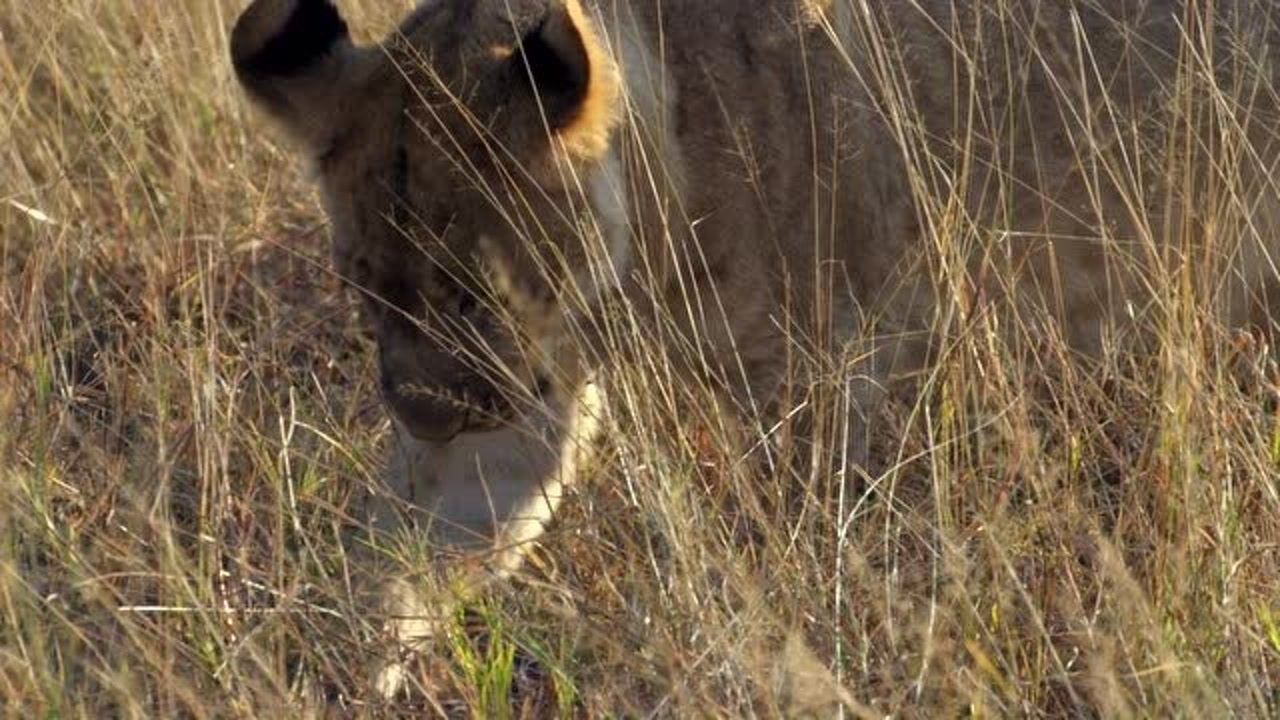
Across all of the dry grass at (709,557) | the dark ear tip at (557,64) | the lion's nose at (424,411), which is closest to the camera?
the dry grass at (709,557)

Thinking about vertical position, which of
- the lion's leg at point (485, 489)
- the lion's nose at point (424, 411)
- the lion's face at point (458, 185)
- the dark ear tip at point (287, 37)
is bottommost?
the lion's leg at point (485, 489)

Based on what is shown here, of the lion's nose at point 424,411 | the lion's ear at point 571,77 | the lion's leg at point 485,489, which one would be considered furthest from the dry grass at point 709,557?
the lion's ear at point 571,77

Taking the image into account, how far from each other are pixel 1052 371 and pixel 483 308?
1.01 meters

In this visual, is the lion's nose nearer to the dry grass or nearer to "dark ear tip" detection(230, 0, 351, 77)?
the dry grass

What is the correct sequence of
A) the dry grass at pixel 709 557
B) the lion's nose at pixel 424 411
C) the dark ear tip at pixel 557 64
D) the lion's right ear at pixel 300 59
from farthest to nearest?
the lion's right ear at pixel 300 59, the lion's nose at pixel 424 411, the dark ear tip at pixel 557 64, the dry grass at pixel 709 557

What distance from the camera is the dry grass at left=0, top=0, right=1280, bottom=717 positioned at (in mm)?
2822

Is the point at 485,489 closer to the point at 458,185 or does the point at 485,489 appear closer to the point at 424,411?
the point at 424,411

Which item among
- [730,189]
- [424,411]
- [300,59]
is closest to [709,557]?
[424,411]

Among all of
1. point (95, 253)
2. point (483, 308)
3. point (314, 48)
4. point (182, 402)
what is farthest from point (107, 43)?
point (483, 308)

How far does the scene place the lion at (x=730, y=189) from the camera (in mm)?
3131

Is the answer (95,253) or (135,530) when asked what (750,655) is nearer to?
(135,530)

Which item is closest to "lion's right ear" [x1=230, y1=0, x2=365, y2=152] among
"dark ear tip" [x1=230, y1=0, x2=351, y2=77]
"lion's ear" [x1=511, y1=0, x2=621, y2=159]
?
"dark ear tip" [x1=230, y1=0, x2=351, y2=77]

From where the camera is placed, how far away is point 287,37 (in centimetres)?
330

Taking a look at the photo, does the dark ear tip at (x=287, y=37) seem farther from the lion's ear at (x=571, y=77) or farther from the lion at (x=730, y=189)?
the lion's ear at (x=571, y=77)
